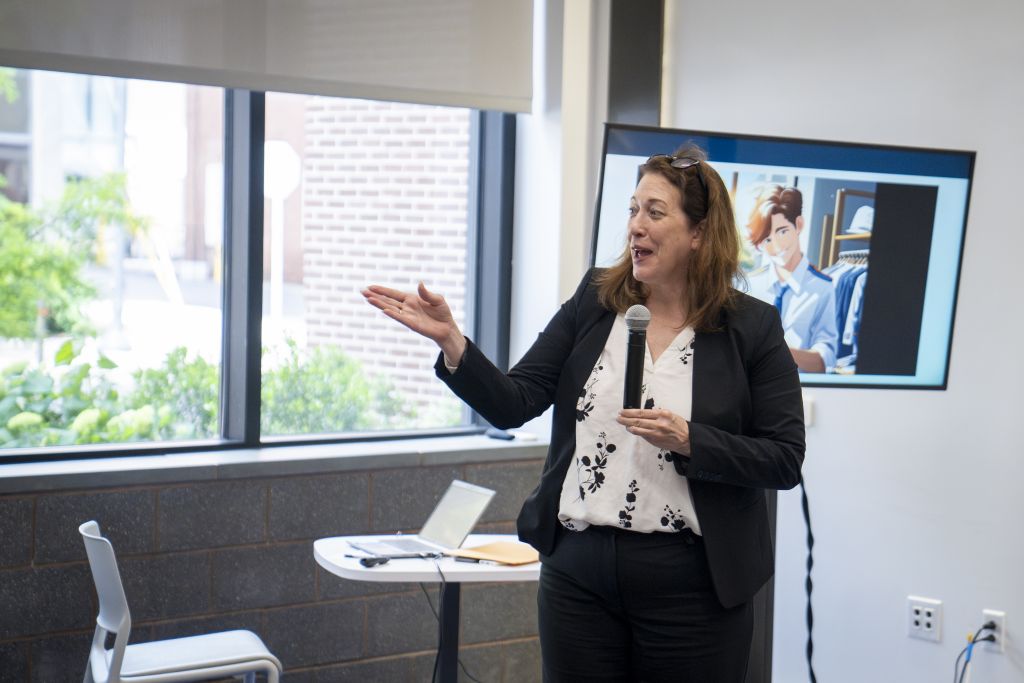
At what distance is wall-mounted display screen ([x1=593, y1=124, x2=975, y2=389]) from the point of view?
2871 millimetres

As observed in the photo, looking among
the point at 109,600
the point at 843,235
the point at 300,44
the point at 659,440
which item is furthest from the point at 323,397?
the point at 659,440

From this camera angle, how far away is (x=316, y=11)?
344 cm

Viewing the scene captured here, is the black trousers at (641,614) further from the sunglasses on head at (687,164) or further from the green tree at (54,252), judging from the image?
the green tree at (54,252)

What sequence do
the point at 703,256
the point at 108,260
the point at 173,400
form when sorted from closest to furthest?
the point at 703,256 → the point at 108,260 → the point at 173,400

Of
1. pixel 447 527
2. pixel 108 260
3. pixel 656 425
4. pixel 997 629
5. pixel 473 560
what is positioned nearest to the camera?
pixel 656 425

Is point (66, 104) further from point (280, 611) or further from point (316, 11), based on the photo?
point (280, 611)

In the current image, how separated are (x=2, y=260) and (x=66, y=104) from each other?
54 cm

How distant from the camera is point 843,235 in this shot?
2.88 meters

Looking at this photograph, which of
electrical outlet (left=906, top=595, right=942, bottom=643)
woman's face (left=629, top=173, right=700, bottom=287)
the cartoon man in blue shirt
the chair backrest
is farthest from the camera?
electrical outlet (left=906, top=595, right=942, bottom=643)

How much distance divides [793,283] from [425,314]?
4.73 feet

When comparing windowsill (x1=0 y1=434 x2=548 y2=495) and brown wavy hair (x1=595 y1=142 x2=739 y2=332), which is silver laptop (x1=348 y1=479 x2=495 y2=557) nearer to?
windowsill (x1=0 y1=434 x2=548 y2=495)

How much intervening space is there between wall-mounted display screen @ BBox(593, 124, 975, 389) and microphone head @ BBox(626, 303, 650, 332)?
107cm

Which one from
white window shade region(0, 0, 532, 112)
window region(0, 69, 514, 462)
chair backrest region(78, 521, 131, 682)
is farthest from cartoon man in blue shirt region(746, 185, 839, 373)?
chair backrest region(78, 521, 131, 682)

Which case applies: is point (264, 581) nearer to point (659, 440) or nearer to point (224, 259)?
point (224, 259)
